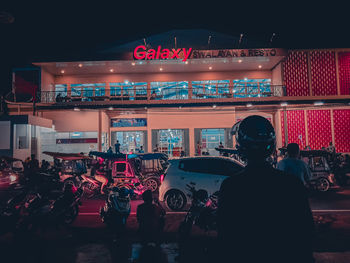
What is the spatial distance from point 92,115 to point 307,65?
21237 mm

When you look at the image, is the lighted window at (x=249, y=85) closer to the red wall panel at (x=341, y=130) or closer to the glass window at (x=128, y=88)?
the red wall panel at (x=341, y=130)

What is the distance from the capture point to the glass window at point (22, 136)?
20072mm

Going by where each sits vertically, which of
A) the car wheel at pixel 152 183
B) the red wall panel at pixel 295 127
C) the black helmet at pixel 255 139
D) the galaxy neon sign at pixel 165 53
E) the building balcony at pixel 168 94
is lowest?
the car wheel at pixel 152 183

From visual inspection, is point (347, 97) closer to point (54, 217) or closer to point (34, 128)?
point (54, 217)

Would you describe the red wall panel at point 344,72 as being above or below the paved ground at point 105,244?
above

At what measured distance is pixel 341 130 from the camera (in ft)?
76.4

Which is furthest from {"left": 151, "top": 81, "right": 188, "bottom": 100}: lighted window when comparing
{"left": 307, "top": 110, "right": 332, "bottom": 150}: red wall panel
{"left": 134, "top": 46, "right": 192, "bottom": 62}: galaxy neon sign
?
{"left": 307, "top": 110, "right": 332, "bottom": 150}: red wall panel

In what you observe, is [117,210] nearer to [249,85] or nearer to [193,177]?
[193,177]

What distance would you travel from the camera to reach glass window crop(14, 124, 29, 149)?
20.1 meters

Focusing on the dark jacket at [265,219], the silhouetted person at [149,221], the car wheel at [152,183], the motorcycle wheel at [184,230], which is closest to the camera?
the dark jacket at [265,219]

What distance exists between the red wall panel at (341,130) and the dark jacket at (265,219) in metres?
25.9

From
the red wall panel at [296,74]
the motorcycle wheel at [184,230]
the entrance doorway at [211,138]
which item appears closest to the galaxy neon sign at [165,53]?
the entrance doorway at [211,138]

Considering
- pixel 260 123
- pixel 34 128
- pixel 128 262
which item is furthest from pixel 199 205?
pixel 34 128

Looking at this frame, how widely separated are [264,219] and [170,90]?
24143mm
